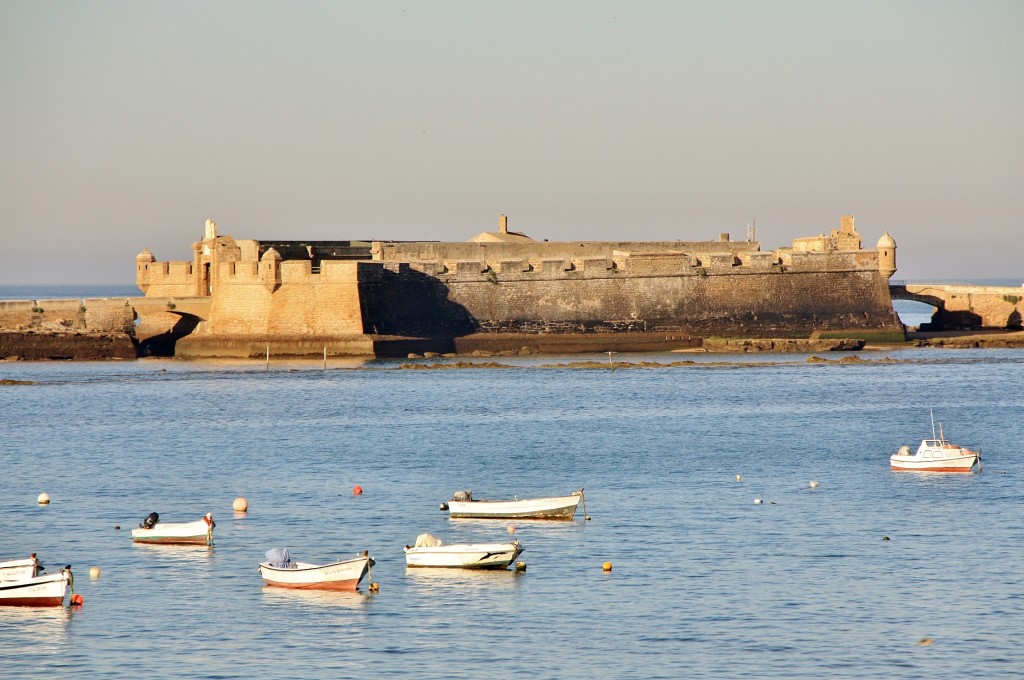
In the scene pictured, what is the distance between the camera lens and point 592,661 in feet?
49.3

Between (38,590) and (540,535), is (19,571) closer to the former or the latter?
(38,590)

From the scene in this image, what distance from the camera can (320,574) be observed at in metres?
17.9

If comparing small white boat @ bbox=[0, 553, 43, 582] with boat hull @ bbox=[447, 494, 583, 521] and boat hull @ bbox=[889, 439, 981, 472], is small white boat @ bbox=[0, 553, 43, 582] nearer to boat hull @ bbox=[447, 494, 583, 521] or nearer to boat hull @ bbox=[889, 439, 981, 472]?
boat hull @ bbox=[447, 494, 583, 521]

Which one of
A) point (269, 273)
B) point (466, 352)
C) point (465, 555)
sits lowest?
point (465, 555)

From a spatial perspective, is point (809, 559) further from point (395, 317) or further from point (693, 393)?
point (395, 317)

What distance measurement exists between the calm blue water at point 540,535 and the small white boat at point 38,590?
243mm

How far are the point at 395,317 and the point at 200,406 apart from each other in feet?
47.5

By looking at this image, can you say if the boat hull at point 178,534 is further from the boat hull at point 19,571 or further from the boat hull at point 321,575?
the boat hull at point 19,571

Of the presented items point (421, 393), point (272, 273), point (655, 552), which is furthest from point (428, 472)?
point (272, 273)

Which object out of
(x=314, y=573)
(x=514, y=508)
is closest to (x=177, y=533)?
(x=314, y=573)

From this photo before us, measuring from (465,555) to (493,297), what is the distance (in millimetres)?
37635

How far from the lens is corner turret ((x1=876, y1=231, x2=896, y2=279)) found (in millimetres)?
59812

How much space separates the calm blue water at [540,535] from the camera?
15391 mm

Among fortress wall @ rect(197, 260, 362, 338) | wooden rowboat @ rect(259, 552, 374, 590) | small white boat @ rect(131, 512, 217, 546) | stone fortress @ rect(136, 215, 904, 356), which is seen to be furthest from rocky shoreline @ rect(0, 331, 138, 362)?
wooden rowboat @ rect(259, 552, 374, 590)
